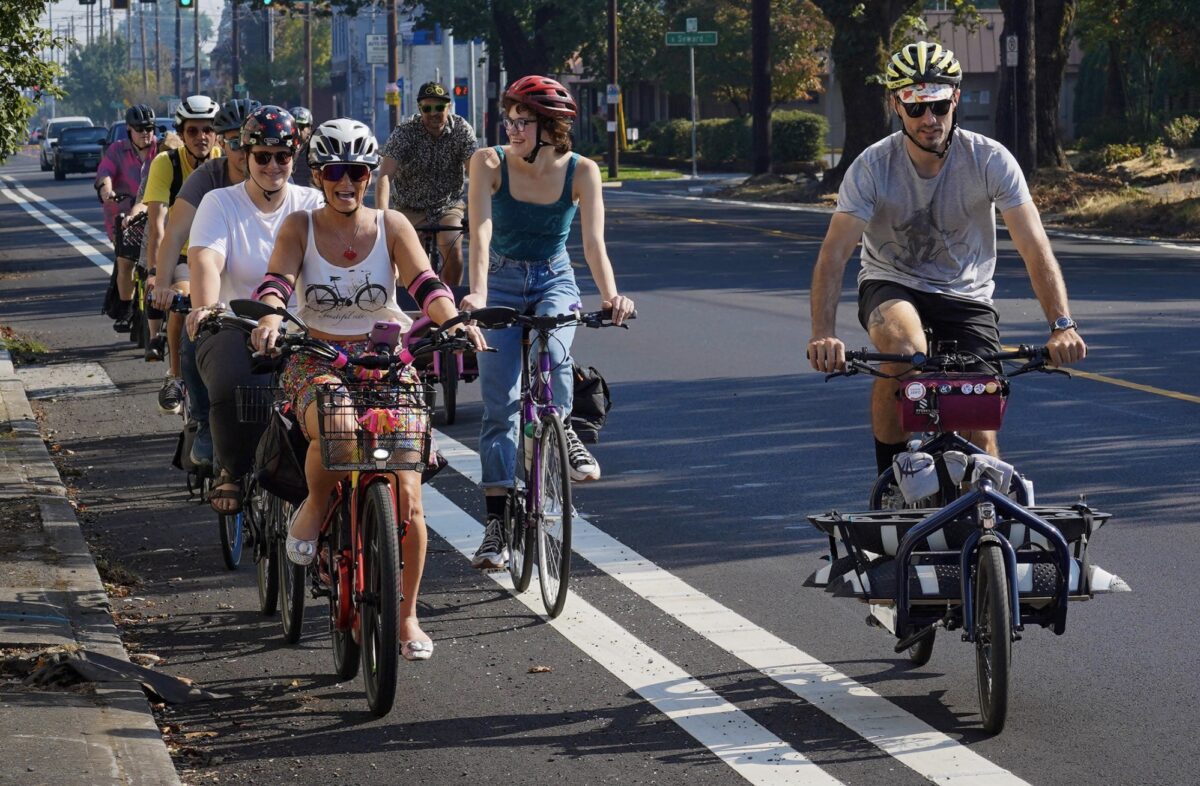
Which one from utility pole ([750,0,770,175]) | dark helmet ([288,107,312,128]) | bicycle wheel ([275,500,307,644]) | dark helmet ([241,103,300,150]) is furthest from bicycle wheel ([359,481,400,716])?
utility pole ([750,0,770,175])

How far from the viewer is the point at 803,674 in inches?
251

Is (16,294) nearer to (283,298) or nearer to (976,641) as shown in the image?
(283,298)

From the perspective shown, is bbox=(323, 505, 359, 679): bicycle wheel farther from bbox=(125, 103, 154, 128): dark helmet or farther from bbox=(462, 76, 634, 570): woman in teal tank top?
bbox=(125, 103, 154, 128): dark helmet

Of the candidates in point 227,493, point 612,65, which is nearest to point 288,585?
point 227,493

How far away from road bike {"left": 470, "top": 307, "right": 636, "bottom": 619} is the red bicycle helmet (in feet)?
2.56

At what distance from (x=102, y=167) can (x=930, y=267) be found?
1101 centimetres

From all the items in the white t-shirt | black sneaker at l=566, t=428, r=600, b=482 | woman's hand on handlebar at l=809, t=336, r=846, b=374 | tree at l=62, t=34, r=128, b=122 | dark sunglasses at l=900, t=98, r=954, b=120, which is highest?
tree at l=62, t=34, r=128, b=122

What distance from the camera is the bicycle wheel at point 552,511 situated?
23.6ft

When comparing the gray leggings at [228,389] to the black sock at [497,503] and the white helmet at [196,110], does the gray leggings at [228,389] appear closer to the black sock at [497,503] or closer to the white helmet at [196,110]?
the black sock at [497,503]

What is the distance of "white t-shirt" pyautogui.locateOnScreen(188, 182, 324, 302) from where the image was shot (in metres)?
7.82

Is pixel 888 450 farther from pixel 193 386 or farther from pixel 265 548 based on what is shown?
pixel 193 386

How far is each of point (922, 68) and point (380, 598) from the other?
2.41 metres

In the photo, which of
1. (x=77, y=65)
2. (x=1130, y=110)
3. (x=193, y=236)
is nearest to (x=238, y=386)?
(x=193, y=236)

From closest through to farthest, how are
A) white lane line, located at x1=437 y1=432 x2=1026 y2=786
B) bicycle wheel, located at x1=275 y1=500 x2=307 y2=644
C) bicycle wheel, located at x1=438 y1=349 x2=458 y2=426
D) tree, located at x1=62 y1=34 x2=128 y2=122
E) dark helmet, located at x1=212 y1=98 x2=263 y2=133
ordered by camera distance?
1. white lane line, located at x1=437 y1=432 x2=1026 y2=786
2. bicycle wheel, located at x1=275 y1=500 x2=307 y2=644
3. dark helmet, located at x1=212 y1=98 x2=263 y2=133
4. bicycle wheel, located at x1=438 y1=349 x2=458 y2=426
5. tree, located at x1=62 y1=34 x2=128 y2=122
